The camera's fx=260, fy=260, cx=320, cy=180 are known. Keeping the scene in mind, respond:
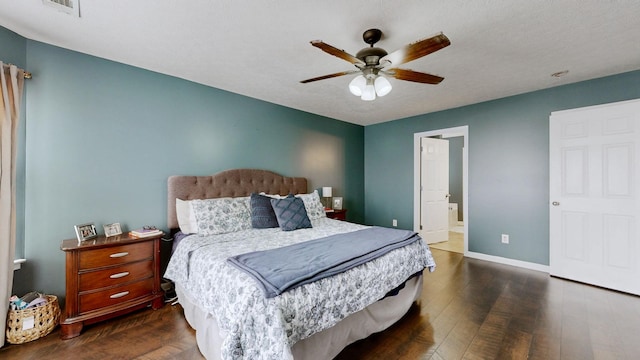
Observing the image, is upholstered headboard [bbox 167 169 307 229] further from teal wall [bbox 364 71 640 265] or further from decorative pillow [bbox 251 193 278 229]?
teal wall [bbox 364 71 640 265]

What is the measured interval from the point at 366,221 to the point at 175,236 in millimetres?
3836

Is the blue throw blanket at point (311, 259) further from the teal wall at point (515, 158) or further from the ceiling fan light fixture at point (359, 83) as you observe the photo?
the teal wall at point (515, 158)

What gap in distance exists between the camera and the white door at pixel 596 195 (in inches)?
113

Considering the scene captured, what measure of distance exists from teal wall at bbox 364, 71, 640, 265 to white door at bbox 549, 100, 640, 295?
15cm

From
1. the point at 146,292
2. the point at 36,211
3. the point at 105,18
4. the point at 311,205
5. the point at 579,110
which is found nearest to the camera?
the point at 105,18

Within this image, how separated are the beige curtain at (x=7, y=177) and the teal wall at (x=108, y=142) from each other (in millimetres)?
225

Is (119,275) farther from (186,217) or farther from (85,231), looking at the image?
(186,217)

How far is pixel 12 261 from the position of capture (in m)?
2.00

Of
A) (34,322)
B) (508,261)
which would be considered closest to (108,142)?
(34,322)

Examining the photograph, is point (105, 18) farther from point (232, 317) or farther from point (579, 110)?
point (579, 110)

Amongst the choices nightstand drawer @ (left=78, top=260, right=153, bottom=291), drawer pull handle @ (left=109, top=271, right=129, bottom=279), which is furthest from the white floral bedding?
drawer pull handle @ (left=109, top=271, right=129, bottom=279)

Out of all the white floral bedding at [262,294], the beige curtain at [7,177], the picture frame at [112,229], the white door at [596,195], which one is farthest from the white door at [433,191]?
the beige curtain at [7,177]

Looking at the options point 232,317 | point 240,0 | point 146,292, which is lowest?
point 146,292

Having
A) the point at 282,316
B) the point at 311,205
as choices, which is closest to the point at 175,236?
the point at 311,205
